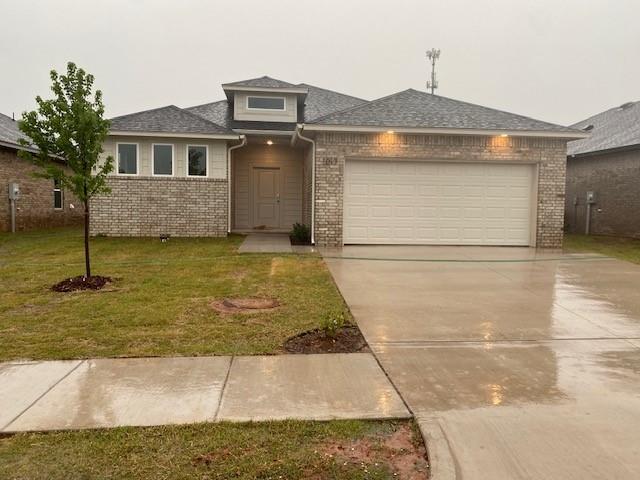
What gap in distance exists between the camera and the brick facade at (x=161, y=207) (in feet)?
Answer: 53.8

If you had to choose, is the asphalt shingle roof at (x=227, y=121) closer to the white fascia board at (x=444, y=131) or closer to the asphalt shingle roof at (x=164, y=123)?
the asphalt shingle roof at (x=164, y=123)

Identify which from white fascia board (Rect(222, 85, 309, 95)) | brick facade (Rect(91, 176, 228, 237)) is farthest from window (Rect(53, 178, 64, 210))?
white fascia board (Rect(222, 85, 309, 95))

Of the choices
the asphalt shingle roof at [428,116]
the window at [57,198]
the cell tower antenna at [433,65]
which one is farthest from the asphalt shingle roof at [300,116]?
the cell tower antenna at [433,65]

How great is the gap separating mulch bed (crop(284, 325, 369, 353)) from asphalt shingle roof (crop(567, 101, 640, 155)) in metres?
16.4

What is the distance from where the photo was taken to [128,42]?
32.4 metres

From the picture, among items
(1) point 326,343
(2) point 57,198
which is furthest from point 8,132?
(1) point 326,343

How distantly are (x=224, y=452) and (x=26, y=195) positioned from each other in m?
20.5

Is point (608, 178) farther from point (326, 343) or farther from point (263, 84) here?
point (326, 343)

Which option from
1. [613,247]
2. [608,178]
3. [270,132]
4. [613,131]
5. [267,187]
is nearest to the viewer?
[613,247]

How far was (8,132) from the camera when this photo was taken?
66.1 feet

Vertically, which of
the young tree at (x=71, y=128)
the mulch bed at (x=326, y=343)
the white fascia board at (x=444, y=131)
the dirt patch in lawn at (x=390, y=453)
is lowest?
the dirt patch in lawn at (x=390, y=453)

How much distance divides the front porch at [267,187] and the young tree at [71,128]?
10.9 metres

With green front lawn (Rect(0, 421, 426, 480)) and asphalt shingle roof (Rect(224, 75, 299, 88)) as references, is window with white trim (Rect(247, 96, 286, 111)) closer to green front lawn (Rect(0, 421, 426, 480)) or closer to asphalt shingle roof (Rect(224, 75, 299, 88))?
asphalt shingle roof (Rect(224, 75, 299, 88))

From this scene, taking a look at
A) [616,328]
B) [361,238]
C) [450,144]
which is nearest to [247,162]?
[361,238]
